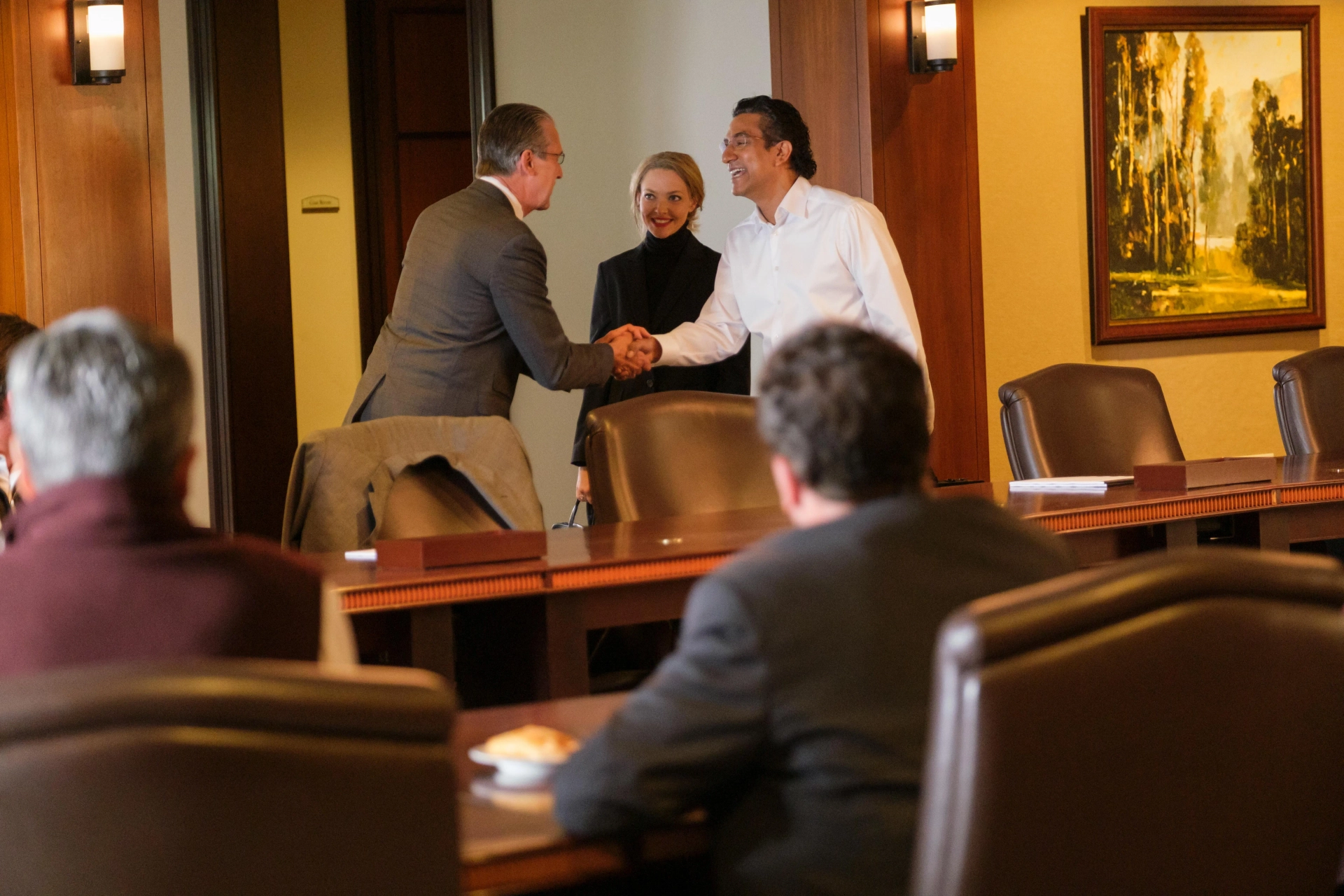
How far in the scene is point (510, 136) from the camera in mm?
4012

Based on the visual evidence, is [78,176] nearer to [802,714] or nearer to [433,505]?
[433,505]

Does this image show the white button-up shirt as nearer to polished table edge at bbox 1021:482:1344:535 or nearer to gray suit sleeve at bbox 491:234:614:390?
gray suit sleeve at bbox 491:234:614:390

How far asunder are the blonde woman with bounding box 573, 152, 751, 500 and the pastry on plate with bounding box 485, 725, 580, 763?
3.35 metres

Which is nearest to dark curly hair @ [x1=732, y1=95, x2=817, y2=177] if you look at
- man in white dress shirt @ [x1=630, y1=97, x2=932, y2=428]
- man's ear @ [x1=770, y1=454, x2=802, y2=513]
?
man in white dress shirt @ [x1=630, y1=97, x2=932, y2=428]

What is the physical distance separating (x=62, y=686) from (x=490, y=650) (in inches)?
64.1

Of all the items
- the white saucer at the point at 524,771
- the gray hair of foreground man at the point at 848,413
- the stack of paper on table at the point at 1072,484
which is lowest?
the white saucer at the point at 524,771

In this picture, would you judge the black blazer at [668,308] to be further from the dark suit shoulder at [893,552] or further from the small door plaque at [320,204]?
the dark suit shoulder at [893,552]

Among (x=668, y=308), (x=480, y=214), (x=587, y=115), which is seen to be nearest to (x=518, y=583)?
(x=480, y=214)

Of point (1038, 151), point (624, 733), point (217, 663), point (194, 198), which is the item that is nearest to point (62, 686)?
point (217, 663)

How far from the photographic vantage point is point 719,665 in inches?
51.6

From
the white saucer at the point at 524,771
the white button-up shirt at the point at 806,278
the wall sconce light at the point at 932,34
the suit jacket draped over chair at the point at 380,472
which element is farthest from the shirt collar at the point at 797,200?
the white saucer at the point at 524,771

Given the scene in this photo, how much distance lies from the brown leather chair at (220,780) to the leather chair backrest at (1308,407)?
12.0 feet

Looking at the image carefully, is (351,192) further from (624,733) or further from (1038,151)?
(624,733)

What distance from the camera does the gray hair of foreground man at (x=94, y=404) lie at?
1.34 meters
